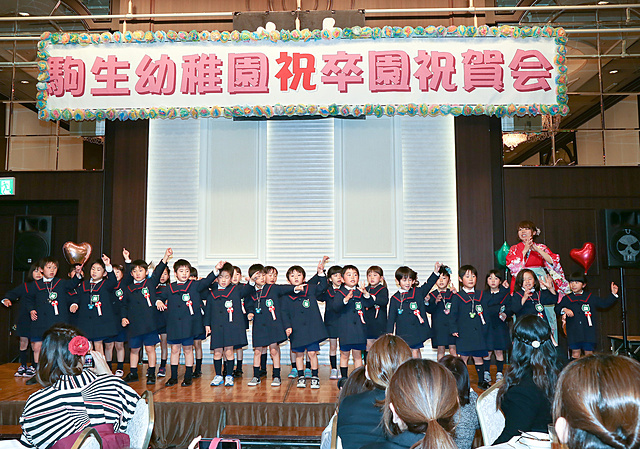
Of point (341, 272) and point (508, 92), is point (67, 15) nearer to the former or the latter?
point (341, 272)

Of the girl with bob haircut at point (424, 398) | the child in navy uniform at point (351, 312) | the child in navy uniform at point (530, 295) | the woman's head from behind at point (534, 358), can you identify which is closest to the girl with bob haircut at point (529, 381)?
the woman's head from behind at point (534, 358)

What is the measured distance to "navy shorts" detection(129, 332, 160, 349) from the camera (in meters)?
5.55

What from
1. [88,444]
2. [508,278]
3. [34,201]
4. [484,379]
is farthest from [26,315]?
[508,278]

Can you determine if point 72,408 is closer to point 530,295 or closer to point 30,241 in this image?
point 530,295

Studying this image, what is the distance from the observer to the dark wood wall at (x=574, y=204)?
22.0 feet

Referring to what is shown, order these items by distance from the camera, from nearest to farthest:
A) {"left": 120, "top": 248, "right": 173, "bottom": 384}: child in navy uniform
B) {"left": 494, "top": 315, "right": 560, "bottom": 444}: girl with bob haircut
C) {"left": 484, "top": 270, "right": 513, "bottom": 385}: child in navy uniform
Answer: {"left": 494, "top": 315, "right": 560, "bottom": 444}: girl with bob haircut → {"left": 484, "top": 270, "right": 513, "bottom": 385}: child in navy uniform → {"left": 120, "top": 248, "right": 173, "bottom": 384}: child in navy uniform

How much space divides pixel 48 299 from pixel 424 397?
5302 mm

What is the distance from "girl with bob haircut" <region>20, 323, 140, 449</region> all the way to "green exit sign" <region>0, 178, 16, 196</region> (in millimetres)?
5330

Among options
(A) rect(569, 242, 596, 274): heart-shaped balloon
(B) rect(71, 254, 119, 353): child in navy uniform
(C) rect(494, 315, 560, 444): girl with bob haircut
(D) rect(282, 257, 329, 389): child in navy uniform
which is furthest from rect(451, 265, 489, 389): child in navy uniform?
(B) rect(71, 254, 119, 353): child in navy uniform

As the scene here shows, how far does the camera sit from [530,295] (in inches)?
210

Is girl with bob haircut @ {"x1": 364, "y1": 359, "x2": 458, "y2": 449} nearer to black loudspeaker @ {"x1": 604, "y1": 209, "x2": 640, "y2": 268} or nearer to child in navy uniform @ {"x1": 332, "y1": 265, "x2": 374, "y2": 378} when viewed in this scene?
child in navy uniform @ {"x1": 332, "y1": 265, "x2": 374, "y2": 378}

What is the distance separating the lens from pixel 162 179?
701cm

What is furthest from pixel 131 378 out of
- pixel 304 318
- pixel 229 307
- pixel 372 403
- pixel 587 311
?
pixel 587 311

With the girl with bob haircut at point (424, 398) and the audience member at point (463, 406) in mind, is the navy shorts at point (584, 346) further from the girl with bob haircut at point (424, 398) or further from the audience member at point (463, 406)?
the girl with bob haircut at point (424, 398)
